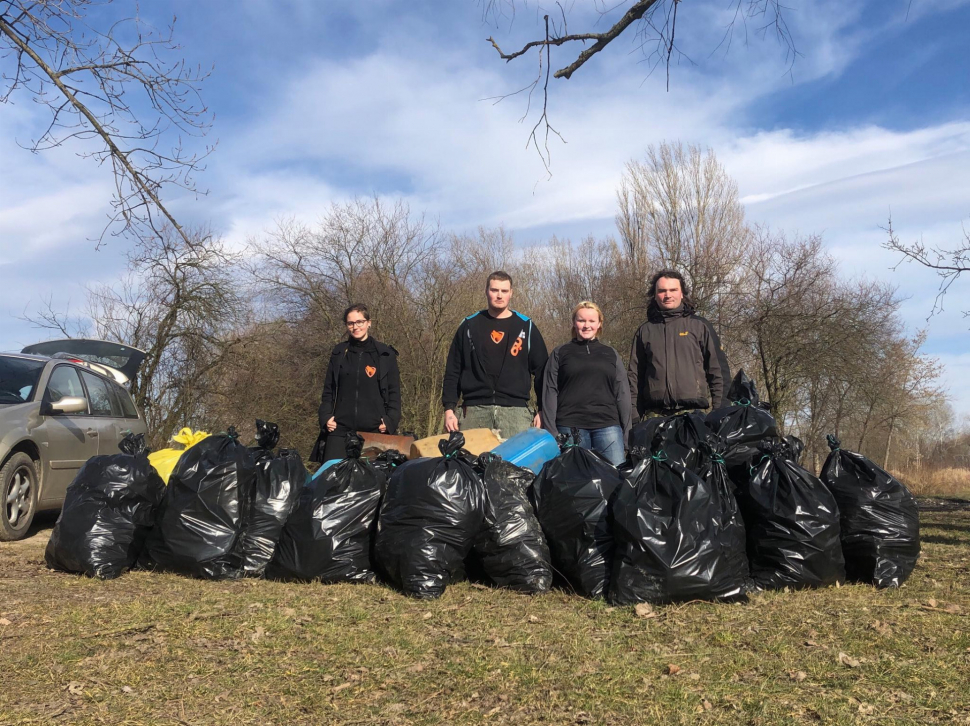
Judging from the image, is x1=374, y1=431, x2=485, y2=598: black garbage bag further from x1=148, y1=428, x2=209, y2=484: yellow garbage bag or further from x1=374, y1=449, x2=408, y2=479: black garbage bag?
x1=148, y1=428, x2=209, y2=484: yellow garbage bag

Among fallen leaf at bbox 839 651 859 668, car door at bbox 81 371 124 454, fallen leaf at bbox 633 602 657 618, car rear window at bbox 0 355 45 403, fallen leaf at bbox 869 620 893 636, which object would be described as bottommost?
fallen leaf at bbox 869 620 893 636

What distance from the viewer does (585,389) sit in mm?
5043

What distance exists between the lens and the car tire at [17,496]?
17.8 feet

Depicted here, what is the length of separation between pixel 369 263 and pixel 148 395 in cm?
872

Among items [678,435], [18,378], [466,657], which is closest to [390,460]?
[678,435]

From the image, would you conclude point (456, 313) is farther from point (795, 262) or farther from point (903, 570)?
point (903, 570)

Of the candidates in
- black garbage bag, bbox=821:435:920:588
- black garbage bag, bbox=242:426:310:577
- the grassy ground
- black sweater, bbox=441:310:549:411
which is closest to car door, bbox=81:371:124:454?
black garbage bag, bbox=242:426:310:577

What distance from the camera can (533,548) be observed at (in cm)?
393

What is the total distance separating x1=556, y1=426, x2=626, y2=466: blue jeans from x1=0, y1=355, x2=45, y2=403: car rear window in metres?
4.19

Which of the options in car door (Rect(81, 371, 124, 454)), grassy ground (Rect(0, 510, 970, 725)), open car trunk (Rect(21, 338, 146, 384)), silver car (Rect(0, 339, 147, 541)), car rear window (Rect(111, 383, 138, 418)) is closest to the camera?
grassy ground (Rect(0, 510, 970, 725))

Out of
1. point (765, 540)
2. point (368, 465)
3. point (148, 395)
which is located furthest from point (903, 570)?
point (148, 395)

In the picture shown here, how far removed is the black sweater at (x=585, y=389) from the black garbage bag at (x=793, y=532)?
1.29 m

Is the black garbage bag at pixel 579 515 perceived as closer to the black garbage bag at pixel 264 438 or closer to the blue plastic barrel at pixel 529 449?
the blue plastic barrel at pixel 529 449

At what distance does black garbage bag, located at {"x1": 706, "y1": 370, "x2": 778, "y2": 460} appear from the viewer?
4266mm
